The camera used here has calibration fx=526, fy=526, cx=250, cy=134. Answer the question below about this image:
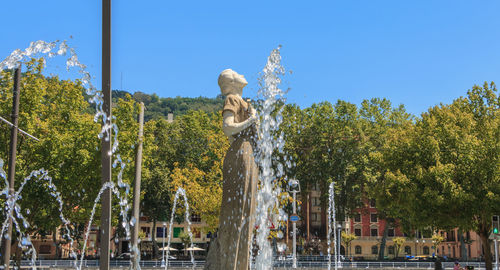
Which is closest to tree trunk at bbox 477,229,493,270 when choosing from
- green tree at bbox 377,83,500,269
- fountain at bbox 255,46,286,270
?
green tree at bbox 377,83,500,269

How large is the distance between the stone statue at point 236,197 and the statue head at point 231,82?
15cm

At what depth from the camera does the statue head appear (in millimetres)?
8508

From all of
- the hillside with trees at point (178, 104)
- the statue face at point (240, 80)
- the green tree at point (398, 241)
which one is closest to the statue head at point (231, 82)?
the statue face at point (240, 80)

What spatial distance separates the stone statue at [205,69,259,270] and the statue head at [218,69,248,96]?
0.15m

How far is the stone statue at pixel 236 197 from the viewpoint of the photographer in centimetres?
803

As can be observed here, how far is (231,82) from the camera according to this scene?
27.9 ft

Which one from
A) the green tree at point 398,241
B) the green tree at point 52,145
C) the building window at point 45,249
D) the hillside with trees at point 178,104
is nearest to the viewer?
the green tree at point 52,145

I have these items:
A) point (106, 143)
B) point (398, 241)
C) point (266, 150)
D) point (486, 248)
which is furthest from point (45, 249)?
point (106, 143)

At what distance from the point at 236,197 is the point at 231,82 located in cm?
186

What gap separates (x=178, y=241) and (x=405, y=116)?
35.2 metres

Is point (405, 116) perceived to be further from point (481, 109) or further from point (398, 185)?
point (398, 185)

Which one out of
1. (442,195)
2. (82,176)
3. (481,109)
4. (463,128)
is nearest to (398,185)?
(442,195)

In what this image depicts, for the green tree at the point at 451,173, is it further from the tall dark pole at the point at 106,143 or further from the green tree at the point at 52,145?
the tall dark pole at the point at 106,143

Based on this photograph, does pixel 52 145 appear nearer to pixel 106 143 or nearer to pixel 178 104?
pixel 106 143
